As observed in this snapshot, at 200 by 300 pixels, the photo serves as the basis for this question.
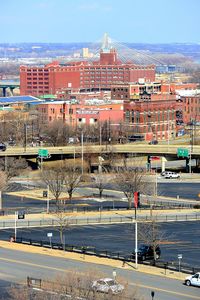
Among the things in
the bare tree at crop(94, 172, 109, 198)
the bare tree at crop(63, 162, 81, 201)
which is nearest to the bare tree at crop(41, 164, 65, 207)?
the bare tree at crop(63, 162, 81, 201)

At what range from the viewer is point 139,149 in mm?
101000

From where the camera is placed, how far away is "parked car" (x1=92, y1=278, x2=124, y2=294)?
37.4m

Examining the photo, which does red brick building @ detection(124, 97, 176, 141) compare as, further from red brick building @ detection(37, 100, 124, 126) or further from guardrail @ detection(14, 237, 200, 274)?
guardrail @ detection(14, 237, 200, 274)

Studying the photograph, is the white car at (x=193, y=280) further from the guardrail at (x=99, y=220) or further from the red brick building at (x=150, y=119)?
the red brick building at (x=150, y=119)

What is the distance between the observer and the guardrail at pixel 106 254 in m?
45.9

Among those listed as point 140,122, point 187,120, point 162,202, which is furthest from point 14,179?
point 187,120

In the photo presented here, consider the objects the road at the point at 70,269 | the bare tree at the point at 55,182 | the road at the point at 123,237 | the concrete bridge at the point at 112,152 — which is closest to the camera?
the road at the point at 70,269

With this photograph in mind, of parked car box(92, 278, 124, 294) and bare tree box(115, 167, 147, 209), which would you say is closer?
parked car box(92, 278, 124, 294)

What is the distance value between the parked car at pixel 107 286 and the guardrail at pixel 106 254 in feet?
22.7

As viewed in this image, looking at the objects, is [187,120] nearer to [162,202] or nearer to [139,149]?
[139,149]

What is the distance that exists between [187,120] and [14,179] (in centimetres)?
6757

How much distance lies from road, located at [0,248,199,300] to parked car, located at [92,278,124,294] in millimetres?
1432

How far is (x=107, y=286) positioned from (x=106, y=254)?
37.3ft

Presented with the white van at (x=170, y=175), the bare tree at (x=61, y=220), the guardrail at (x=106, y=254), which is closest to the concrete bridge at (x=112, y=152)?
the white van at (x=170, y=175)
